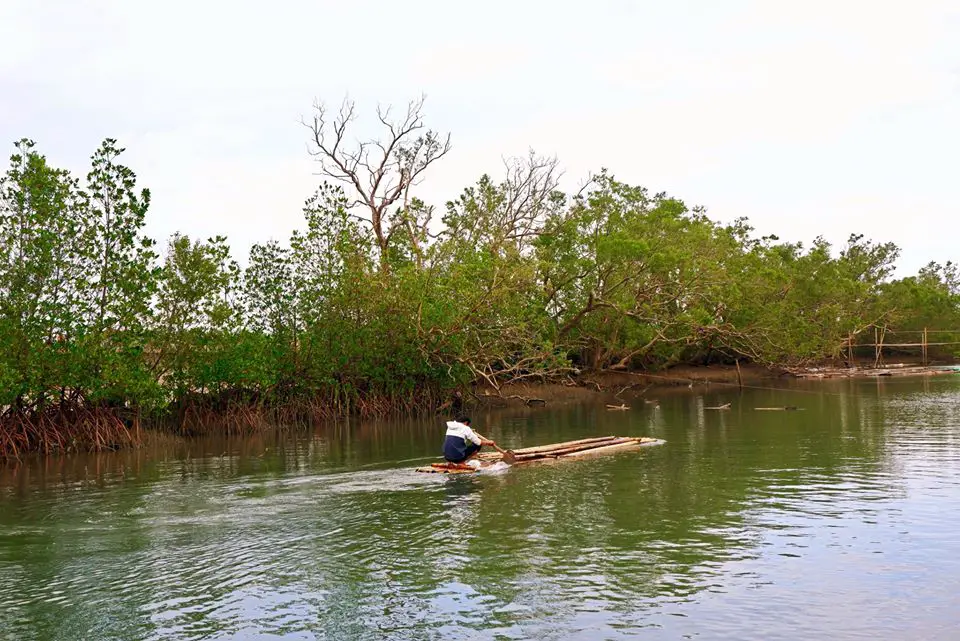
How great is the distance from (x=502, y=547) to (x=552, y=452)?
9253 mm

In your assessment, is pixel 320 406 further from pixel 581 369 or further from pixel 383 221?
pixel 581 369

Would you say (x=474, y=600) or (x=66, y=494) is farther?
(x=66, y=494)

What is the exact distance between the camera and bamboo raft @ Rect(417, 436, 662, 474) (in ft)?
67.0

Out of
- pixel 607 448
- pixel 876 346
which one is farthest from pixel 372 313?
pixel 876 346

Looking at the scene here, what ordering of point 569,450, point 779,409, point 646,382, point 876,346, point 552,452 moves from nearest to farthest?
point 552,452 < point 569,450 < point 779,409 < point 646,382 < point 876,346

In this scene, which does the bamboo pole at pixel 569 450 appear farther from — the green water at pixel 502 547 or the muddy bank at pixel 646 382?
the muddy bank at pixel 646 382

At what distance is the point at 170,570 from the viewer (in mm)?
12352

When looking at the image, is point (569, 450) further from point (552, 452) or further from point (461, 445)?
point (461, 445)

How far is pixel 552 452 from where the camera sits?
2225 cm

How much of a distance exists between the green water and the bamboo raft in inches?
21.6

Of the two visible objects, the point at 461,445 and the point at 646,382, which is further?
the point at 646,382

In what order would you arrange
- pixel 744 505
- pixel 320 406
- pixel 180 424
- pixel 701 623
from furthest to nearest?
pixel 320 406 → pixel 180 424 → pixel 744 505 → pixel 701 623

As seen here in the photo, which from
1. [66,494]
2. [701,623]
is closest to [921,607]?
[701,623]

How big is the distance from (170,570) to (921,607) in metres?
9.56
